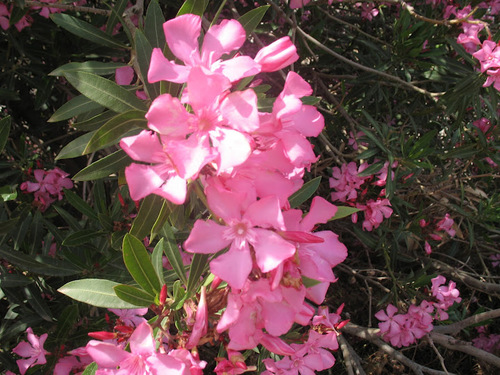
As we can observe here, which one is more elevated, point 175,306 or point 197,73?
point 197,73

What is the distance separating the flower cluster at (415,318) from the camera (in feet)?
7.54

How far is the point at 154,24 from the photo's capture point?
111 centimetres

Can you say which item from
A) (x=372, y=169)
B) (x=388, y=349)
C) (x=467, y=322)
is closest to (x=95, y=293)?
(x=372, y=169)

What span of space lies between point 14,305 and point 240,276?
133 cm

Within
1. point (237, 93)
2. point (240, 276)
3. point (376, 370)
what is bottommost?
point (376, 370)

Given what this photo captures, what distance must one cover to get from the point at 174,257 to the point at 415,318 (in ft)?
5.28

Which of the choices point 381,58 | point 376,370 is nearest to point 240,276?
point 381,58

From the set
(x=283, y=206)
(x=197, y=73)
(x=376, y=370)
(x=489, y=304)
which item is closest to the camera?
(x=197, y=73)

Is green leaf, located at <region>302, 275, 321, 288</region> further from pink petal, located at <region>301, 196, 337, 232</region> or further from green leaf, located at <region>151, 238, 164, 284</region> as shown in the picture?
green leaf, located at <region>151, 238, 164, 284</region>

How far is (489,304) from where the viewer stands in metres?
3.65

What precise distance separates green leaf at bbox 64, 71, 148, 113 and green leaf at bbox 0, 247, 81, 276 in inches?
32.5

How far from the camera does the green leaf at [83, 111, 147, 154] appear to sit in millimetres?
889

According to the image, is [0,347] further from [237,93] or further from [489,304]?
[489,304]

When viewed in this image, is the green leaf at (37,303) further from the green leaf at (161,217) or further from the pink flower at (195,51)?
the pink flower at (195,51)
